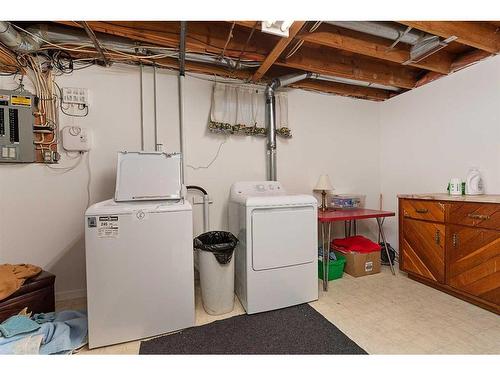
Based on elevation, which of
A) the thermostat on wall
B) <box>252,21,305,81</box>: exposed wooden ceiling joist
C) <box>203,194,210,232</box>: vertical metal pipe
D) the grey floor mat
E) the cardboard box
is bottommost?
the grey floor mat

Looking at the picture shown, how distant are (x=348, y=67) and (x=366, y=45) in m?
0.49

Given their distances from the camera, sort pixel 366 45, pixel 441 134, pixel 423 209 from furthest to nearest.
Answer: pixel 441 134, pixel 423 209, pixel 366 45

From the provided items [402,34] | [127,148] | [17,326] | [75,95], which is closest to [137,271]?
[17,326]

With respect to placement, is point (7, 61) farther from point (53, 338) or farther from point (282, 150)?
point (282, 150)

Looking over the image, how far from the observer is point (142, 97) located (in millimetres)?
2455

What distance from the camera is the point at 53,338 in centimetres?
159

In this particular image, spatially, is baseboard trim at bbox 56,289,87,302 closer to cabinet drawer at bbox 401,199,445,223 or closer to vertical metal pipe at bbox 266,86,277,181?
vertical metal pipe at bbox 266,86,277,181

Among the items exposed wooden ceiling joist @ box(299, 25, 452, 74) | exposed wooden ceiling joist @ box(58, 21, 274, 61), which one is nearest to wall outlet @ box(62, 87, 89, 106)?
exposed wooden ceiling joist @ box(58, 21, 274, 61)

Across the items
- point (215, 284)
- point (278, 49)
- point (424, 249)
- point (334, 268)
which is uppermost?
point (278, 49)

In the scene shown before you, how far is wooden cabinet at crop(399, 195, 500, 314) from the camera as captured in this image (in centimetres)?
190

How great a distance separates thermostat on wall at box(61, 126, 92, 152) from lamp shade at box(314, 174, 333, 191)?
2543 mm

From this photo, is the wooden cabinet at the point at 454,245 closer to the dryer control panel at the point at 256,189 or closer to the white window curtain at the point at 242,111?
the dryer control panel at the point at 256,189
